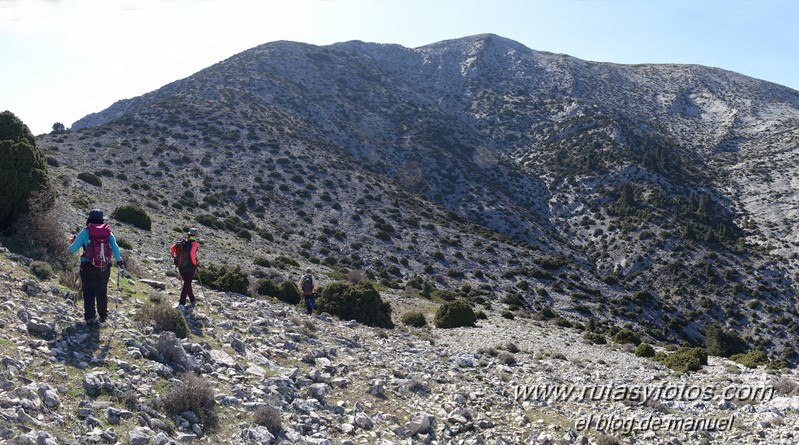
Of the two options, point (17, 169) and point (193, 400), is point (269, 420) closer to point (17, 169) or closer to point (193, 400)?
point (193, 400)

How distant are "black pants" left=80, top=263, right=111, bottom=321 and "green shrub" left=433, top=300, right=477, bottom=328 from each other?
16.1 meters

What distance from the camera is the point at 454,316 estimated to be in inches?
926

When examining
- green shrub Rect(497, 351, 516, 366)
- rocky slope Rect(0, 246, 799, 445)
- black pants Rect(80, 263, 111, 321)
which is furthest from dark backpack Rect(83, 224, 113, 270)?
green shrub Rect(497, 351, 516, 366)

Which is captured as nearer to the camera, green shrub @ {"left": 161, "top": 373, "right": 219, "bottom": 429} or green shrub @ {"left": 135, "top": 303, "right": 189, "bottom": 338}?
green shrub @ {"left": 161, "top": 373, "right": 219, "bottom": 429}

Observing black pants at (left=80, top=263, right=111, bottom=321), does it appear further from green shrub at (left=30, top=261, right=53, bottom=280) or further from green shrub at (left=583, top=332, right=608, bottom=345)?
green shrub at (left=583, top=332, right=608, bottom=345)

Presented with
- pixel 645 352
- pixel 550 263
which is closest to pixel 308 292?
pixel 645 352

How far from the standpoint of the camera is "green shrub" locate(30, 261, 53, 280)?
35.3 ft

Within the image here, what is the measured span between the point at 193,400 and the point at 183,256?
20.6 feet

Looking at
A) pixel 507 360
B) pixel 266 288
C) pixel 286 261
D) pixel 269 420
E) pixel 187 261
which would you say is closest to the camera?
pixel 269 420

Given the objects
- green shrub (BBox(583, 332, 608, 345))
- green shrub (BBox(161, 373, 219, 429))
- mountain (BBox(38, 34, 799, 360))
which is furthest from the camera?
mountain (BBox(38, 34, 799, 360))

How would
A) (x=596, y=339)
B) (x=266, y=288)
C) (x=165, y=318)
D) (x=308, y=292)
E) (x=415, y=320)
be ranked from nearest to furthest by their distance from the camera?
(x=165, y=318)
(x=308, y=292)
(x=266, y=288)
(x=415, y=320)
(x=596, y=339)

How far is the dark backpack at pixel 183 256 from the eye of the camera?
1279 cm

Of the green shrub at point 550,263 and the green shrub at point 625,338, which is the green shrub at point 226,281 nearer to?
the green shrub at point 625,338

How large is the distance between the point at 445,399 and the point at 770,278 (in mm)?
54413
